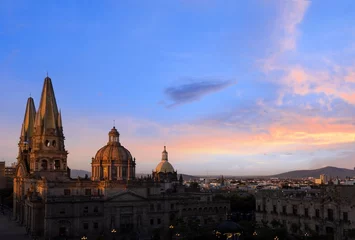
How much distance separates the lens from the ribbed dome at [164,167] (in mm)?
101125

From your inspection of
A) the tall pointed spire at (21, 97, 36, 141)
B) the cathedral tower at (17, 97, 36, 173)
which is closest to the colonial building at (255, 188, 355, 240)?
the cathedral tower at (17, 97, 36, 173)

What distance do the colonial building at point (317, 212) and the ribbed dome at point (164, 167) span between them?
36293mm

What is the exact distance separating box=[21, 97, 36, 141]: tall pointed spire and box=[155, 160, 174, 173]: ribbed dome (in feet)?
99.1

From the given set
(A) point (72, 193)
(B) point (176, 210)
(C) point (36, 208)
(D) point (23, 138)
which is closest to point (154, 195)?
(B) point (176, 210)

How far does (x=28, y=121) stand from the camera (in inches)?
3844

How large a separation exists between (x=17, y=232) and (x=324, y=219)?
47436mm

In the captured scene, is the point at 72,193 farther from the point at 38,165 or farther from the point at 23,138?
the point at 23,138

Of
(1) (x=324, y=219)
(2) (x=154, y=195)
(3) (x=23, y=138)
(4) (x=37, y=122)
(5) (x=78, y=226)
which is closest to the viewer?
(1) (x=324, y=219)

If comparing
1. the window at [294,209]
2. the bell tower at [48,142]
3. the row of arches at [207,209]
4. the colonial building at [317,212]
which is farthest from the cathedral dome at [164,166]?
the window at [294,209]

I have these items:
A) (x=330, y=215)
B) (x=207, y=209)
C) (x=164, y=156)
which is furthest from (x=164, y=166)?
(x=330, y=215)

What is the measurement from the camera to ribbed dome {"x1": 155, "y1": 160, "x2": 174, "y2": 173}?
101125 mm

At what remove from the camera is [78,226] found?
6359 centimetres

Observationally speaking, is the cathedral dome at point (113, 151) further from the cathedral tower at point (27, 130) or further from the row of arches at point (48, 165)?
the cathedral tower at point (27, 130)

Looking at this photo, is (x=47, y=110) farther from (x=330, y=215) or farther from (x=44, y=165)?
(x=330, y=215)
